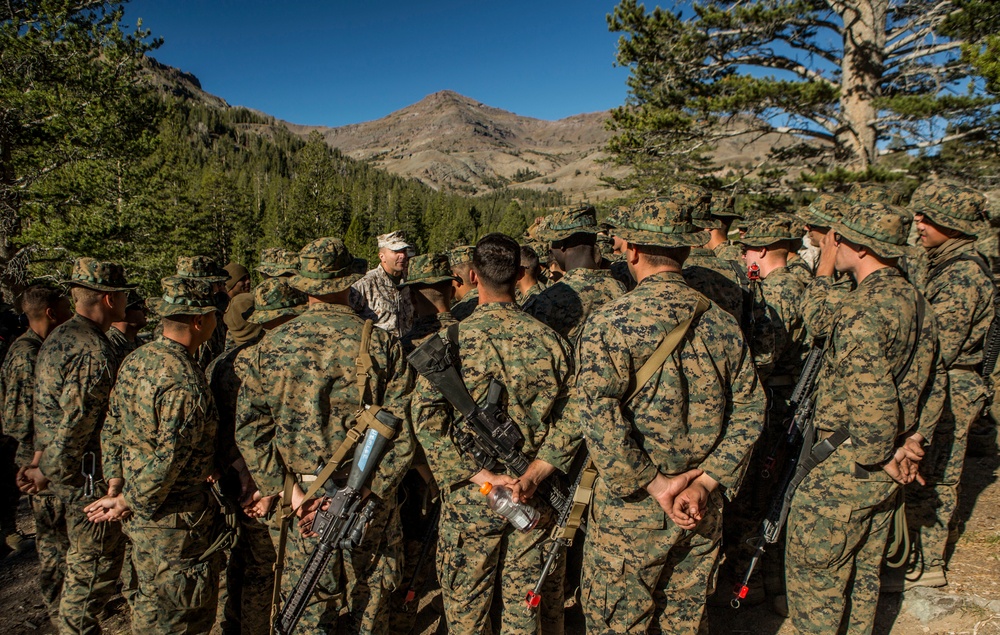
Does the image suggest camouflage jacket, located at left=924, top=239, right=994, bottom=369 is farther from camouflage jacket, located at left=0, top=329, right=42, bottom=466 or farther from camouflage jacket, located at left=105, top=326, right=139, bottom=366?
camouflage jacket, located at left=0, top=329, right=42, bottom=466

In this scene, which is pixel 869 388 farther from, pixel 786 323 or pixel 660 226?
pixel 660 226

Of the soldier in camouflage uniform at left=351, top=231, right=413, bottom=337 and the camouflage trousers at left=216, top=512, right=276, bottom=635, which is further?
the soldier in camouflage uniform at left=351, top=231, right=413, bottom=337

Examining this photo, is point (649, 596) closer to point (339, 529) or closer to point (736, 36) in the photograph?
point (339, 529)

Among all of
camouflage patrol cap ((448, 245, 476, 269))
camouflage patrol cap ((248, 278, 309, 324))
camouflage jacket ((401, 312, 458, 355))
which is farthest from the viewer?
camouflage patrol cap ((448, 245, 476, 269))

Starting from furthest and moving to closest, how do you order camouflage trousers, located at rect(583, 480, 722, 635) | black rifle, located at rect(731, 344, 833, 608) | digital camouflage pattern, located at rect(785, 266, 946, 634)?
black rifle, located at rect(731, 344, 833, 608), digital camouflage pattern, located at rect(785, 266, 946, 634), camouflage trousers, located at rect(583, 480, 722, 635)

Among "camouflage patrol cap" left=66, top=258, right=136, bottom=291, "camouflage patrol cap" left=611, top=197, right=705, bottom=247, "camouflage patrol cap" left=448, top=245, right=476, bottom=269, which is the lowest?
"camouflage patrol cap" left=66, top=258, right=136, bottom=291

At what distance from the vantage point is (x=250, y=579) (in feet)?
13.1

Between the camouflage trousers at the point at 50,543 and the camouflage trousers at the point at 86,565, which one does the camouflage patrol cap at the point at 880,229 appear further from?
the camouflage trousers at the point at 50,543

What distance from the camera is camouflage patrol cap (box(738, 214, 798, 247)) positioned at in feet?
16.6

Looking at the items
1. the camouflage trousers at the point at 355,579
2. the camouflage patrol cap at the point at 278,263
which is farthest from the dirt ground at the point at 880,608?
the camouflage patrol cap at the point at 278,263

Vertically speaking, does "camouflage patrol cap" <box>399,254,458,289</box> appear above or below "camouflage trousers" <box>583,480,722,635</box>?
above

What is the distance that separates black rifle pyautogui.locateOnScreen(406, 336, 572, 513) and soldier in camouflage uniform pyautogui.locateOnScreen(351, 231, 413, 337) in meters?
2.85

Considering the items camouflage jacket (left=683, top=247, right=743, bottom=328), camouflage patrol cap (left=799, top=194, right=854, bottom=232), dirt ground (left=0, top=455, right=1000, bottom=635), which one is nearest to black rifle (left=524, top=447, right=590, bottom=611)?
dirt ground (left=0, top=455, right=1000, bottom=635)

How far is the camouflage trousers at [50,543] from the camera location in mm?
4434
